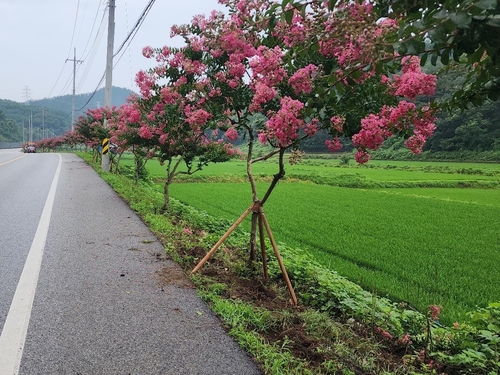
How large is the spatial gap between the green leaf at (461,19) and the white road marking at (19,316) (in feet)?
9.25

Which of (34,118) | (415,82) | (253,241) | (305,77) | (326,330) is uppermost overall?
(34,118)

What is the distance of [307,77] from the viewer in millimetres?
3545

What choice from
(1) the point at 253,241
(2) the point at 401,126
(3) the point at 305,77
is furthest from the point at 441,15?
(1) the point at 253,241

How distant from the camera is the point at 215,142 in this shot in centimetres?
799

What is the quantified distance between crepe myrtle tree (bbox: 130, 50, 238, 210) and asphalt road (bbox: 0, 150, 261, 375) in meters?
1.92

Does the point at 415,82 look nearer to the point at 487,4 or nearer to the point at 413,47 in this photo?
the point at 413,47

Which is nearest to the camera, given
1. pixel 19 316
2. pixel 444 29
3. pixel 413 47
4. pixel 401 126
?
pixel 444 29

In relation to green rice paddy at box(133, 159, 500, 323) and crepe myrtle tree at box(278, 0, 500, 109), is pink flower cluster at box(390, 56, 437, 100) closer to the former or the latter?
crepe myrtle tree at box(278, 0, 500, 109)

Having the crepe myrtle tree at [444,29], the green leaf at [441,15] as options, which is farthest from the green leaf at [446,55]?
the green leaf at [441,15]

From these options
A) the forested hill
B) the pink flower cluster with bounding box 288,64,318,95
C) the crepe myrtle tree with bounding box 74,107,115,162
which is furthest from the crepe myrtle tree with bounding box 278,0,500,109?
the forested hill

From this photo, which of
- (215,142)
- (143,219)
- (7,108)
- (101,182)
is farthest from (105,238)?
(7,108)

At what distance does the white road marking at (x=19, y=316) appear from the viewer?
257 cm

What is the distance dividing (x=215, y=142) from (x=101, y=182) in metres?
7.52

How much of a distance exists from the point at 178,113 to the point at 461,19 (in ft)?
19.9
